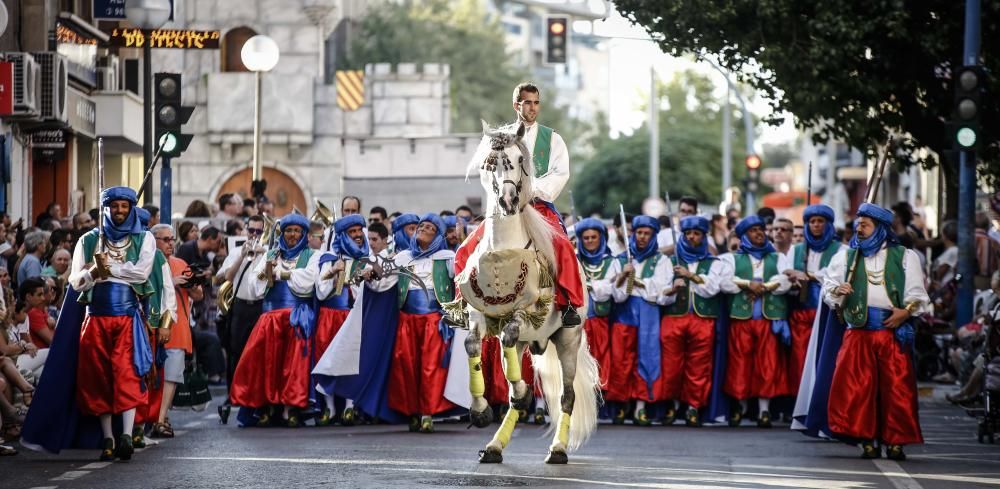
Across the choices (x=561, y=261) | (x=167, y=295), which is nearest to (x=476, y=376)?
(x=561, y=261)

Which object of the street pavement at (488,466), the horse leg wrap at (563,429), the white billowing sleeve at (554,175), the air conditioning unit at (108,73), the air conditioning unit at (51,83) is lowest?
the street pavement at (488,466)

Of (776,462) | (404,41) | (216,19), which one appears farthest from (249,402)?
(404,41)

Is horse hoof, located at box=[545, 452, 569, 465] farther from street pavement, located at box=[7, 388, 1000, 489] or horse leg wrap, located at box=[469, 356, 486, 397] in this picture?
horse leg wrap, located at box=[469, 356, 486, 397]

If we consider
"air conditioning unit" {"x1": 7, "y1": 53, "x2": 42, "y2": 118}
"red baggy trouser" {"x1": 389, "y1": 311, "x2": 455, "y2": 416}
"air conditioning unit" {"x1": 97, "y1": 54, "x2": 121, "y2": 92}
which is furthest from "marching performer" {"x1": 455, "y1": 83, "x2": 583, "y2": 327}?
"air conditioning unit" {"x1": 97, "y1": 54, "x2": 121, "y2": 92}

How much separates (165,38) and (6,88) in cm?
222

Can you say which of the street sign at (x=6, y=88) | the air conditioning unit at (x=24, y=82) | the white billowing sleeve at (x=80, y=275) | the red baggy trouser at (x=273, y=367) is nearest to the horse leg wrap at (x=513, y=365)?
the white billowing sleeve at (x=80, y=275)

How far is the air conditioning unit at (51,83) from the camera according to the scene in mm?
28812

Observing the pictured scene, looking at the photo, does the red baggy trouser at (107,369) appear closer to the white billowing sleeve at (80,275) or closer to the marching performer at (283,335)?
the white billowing sleeve at (80,275)

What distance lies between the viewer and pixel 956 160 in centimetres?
2494

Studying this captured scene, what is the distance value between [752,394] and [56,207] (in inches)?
342

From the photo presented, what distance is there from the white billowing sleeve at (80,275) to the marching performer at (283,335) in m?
3.99

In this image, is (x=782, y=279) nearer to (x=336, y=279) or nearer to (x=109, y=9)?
(x=336, y=279)

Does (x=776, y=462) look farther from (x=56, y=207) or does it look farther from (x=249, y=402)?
(x=56, y=207)

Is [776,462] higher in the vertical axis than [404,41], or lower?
lower
